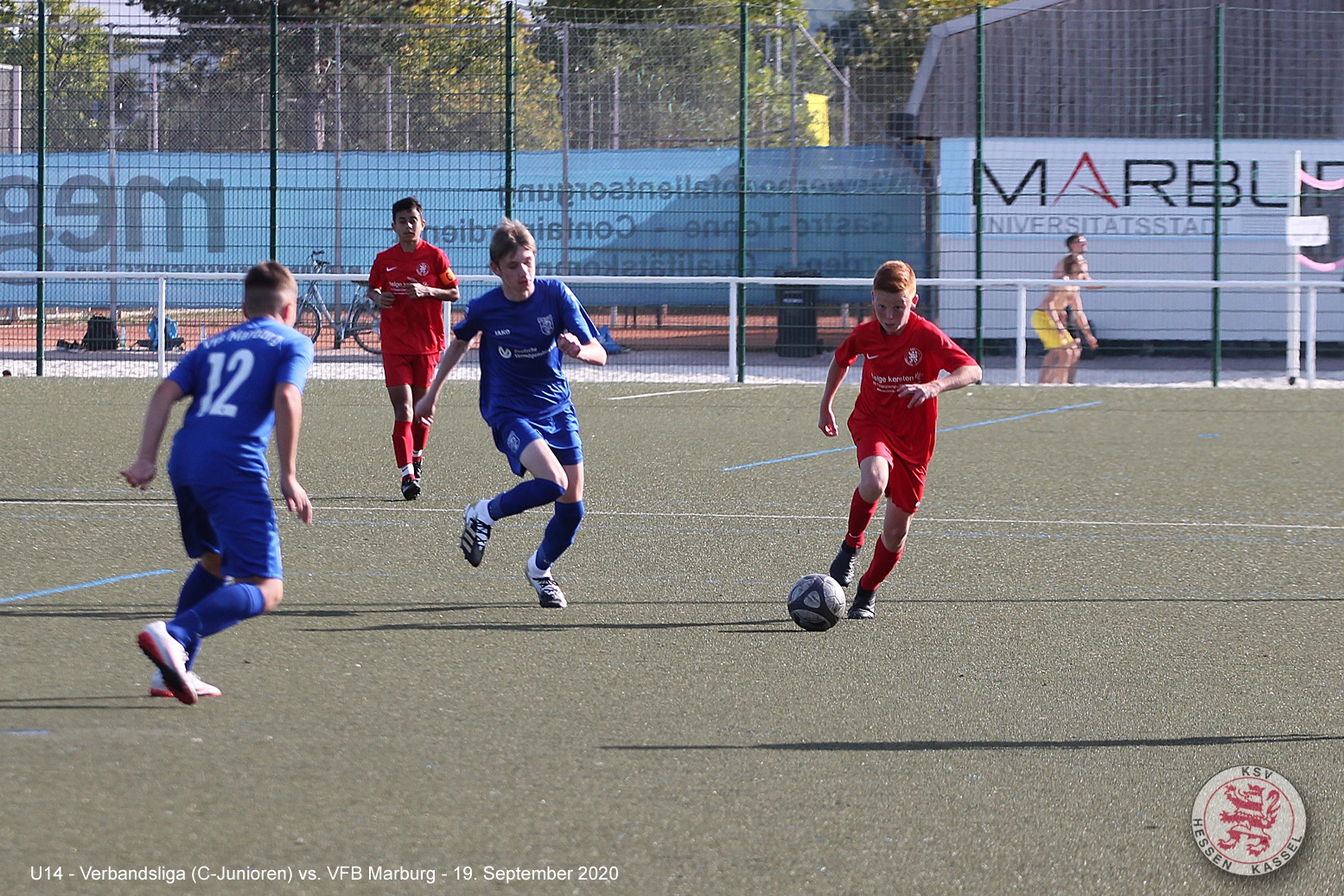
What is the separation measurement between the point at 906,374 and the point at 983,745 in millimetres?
2215

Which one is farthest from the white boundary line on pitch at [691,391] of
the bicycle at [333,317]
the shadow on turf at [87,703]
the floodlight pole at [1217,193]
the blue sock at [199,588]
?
the shadow on turf at [87,703]

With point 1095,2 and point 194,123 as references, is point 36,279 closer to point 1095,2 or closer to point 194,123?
point 194,123

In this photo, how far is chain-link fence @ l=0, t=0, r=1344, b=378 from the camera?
2014 centimetres

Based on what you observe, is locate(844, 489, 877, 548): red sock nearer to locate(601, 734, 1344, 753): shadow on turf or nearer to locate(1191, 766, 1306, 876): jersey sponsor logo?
locate(601, 734, 1344, 753): shadow on turf

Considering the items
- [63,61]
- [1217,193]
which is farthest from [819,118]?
[63,61]

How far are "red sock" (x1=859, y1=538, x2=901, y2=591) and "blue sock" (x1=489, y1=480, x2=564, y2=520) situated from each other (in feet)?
4.24

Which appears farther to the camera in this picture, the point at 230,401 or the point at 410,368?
the point at 410,368

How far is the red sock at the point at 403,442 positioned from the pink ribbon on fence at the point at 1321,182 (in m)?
16.3

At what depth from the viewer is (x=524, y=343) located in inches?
269

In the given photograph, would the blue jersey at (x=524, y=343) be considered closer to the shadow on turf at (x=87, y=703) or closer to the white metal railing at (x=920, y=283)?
the shadow on turf at (x=87, y=703)

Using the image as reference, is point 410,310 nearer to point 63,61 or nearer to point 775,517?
point 775,517

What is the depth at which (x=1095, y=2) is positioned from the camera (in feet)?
82.6

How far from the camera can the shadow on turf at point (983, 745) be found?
4508 mm

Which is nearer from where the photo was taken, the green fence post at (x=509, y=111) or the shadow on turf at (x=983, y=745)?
the shadow on turf at (x=983, y=745)
